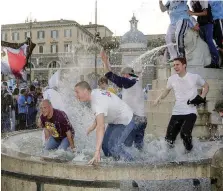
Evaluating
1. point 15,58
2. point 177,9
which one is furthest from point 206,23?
point 15,58

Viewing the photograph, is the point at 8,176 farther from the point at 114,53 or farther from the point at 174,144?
the point at 114,53

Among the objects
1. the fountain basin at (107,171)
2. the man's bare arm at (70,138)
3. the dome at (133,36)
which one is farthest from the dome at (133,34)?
the fountain basin at (107,171)

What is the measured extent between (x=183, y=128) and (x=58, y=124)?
1.19 metres

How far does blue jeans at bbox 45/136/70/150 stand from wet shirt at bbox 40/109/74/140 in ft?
0.14

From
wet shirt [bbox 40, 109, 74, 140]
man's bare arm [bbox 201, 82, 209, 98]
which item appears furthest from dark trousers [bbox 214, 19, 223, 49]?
wet shirt [bbox 40, 109, 74, 140]

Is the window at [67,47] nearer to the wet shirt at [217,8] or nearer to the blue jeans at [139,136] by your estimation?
the blue jeans at [139,136]

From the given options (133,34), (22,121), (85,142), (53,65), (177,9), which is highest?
(177,9)

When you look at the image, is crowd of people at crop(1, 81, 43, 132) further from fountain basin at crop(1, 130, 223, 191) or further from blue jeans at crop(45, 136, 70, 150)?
fountain basin at crop(1, 130, 223, 191)

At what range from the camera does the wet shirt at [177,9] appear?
4.20m

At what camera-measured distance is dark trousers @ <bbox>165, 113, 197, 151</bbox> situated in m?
3.80

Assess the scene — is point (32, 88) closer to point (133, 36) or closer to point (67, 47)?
point (67, 47)

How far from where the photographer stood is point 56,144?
408cm

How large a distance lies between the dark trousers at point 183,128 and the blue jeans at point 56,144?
3.33ft

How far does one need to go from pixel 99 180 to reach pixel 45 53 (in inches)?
130
